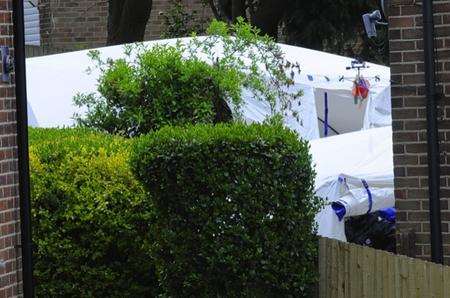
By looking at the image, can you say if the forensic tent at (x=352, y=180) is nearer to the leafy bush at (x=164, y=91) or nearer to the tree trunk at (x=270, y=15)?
the leafy bush at (x=164, y=91)

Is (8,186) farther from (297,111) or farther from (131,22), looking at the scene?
(131,22)

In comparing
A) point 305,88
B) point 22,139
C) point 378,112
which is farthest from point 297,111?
point 22,139

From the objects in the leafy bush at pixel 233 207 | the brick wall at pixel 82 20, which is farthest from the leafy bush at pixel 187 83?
the brick wall at pixel 82 20

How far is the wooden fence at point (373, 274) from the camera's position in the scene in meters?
6.14

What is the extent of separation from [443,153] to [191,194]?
1.80 meters

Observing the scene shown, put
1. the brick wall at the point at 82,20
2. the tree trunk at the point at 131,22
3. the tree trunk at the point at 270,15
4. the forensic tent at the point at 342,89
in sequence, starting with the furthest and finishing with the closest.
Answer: the brick wall at the point at 82,20
the tree trunk at the point at 270,15
the tree trunk at the point at 131,22
the forensic tent at the point at 342,89

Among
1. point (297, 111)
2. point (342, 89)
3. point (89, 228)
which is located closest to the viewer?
point (89, 228)

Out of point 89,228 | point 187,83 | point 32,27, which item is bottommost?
point 89,228

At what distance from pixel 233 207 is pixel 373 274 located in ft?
3.42

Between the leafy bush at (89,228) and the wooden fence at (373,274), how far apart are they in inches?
57.4

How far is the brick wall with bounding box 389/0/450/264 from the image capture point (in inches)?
282

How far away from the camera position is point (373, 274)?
6809 millimetres

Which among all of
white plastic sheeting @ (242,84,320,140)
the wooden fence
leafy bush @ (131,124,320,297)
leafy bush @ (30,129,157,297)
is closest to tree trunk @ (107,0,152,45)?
white plastic sheeting @ (242,84,320,140)

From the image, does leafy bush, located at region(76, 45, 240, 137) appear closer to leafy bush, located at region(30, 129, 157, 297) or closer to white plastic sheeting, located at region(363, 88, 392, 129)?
leafy bush, located at region(30, 129, 157, 297)
